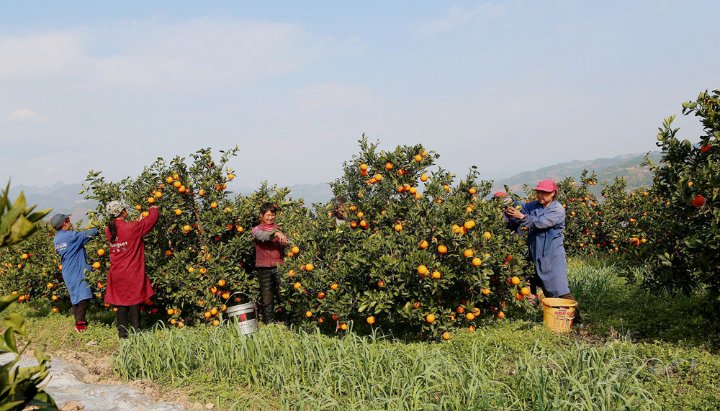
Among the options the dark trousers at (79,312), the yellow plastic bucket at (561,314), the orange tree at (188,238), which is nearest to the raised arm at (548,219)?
the yellow plastic bucket at (561,314)

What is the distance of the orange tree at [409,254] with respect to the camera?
4.05 metres

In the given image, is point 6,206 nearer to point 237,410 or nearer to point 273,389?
point 237,410

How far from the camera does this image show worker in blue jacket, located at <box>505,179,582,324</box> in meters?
4.74

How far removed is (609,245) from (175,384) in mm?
9632

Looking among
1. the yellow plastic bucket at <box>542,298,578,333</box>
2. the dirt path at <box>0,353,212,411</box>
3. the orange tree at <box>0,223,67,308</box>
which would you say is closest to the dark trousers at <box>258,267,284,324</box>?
the dirt path at <box>0,353,212,411</box>

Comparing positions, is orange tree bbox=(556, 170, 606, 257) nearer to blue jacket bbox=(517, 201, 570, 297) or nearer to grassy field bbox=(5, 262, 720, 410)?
grassy field bbox=(5, 262, 720, 410)

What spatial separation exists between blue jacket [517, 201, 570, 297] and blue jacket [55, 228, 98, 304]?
6.06 meters

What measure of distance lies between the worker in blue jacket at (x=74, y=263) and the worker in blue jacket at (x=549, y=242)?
5.92 m

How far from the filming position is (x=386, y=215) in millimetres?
4383

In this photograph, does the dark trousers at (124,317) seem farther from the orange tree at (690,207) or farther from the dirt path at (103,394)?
the orange tree at (690,207)

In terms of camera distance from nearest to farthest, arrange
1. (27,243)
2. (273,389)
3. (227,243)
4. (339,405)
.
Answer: (339,405), (273,389), (227,243), (27,243)

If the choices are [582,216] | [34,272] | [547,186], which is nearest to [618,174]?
[582,216]

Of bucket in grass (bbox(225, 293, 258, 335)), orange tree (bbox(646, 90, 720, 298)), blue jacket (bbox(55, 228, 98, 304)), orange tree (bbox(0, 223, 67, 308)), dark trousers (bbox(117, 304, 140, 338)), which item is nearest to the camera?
orange tree (bbox(646, 90, 720, 298))

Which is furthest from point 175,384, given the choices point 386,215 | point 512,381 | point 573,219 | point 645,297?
point 573,219
